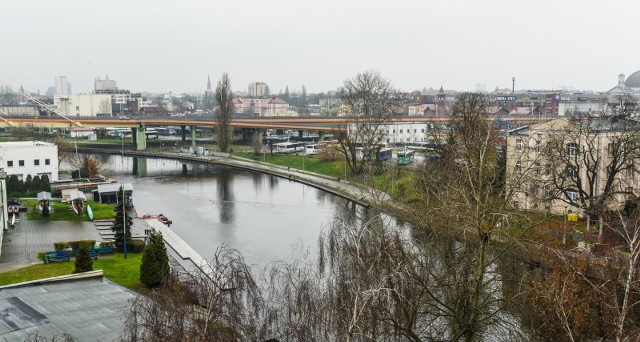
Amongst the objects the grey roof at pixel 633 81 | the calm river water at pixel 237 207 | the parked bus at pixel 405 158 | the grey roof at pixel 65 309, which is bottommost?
the calm river water at pixel 237 207

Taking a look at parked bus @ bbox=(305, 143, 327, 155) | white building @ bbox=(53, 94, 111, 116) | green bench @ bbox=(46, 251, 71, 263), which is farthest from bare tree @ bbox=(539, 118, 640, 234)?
white building @ bbox=(53, 94, 111, 116)

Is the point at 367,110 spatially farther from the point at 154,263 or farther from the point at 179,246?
the point at 154,263

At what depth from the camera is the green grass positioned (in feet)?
109

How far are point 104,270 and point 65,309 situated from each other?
13.7 feet

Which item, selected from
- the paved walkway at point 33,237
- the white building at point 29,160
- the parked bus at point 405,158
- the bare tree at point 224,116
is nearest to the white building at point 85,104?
the bare tree at point 224,116

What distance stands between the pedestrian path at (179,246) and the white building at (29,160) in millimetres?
10246

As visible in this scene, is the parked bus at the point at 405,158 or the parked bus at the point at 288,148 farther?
the parked bus at the point at 288,148

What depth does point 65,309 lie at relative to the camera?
10406 millimetres

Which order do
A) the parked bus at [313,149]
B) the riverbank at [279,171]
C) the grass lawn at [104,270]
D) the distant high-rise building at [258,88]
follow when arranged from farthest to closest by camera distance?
the distant high-rise building at [258,88]
the parked bus at [313,149]
the riverbank at [279,171]
the grass lawn at [104,270]

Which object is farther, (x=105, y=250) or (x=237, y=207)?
(x=237, y=207)

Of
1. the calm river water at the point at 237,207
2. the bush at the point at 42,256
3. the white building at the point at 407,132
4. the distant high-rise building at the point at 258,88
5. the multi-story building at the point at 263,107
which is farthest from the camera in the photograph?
the distant high-rise building at the point at 258,88

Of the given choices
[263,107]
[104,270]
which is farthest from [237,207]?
[263,107]

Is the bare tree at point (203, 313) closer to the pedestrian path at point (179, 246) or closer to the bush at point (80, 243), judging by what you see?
the pedestrian path at point (179, 246)

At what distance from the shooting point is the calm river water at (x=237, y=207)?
60.3 ft
